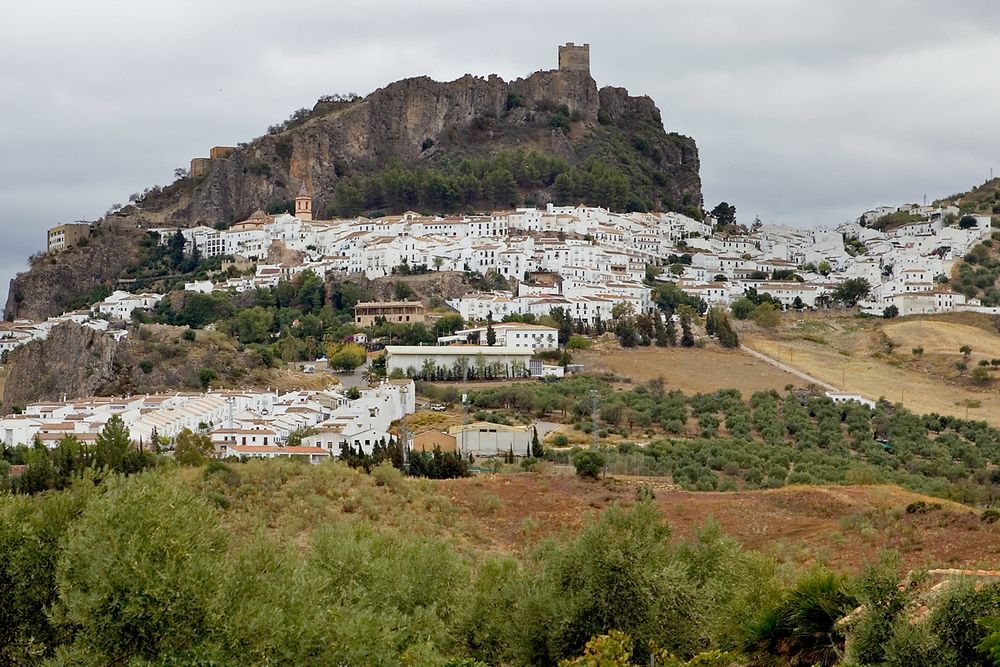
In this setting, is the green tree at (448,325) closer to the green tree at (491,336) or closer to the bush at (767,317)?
the green tree at (491,336)

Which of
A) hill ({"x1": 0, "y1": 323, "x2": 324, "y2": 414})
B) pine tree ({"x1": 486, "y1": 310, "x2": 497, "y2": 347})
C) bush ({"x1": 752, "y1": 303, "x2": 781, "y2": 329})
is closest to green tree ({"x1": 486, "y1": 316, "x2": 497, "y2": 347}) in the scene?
pine tree ({"x1": 486, "y1": 310, "x2": 497, "y2": 347})

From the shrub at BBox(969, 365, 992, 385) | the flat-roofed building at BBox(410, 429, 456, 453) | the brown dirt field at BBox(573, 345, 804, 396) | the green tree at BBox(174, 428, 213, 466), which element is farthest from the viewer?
the shrub at BBox(969, 365, 992, 385)

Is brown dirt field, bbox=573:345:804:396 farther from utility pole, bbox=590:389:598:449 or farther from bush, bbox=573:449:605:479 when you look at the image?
bush, bbox=573:449:605:479

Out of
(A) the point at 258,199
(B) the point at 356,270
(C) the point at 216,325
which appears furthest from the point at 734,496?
(A) the point at 258,199

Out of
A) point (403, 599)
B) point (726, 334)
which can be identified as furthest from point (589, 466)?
point (726, 334)

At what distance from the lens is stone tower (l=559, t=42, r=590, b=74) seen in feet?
399

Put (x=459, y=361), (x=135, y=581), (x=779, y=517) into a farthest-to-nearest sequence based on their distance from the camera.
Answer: (x=459, y=361), (x=779, y=517), (x=135, y=581)

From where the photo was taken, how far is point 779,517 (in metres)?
29.0

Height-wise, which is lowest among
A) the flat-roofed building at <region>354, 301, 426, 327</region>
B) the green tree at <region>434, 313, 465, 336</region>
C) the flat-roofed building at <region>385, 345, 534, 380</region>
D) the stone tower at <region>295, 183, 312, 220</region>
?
the flat-roofed building at <region>385, 345, 534, 380</region>

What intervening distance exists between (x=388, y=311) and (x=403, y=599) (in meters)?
60.7

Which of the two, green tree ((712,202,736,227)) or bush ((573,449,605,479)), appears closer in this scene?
bush ((573,449,605,479))

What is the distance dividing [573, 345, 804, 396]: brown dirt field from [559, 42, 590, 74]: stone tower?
5598cm

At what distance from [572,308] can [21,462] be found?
40.6 meters

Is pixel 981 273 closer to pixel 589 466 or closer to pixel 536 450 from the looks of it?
pixel 536 450
